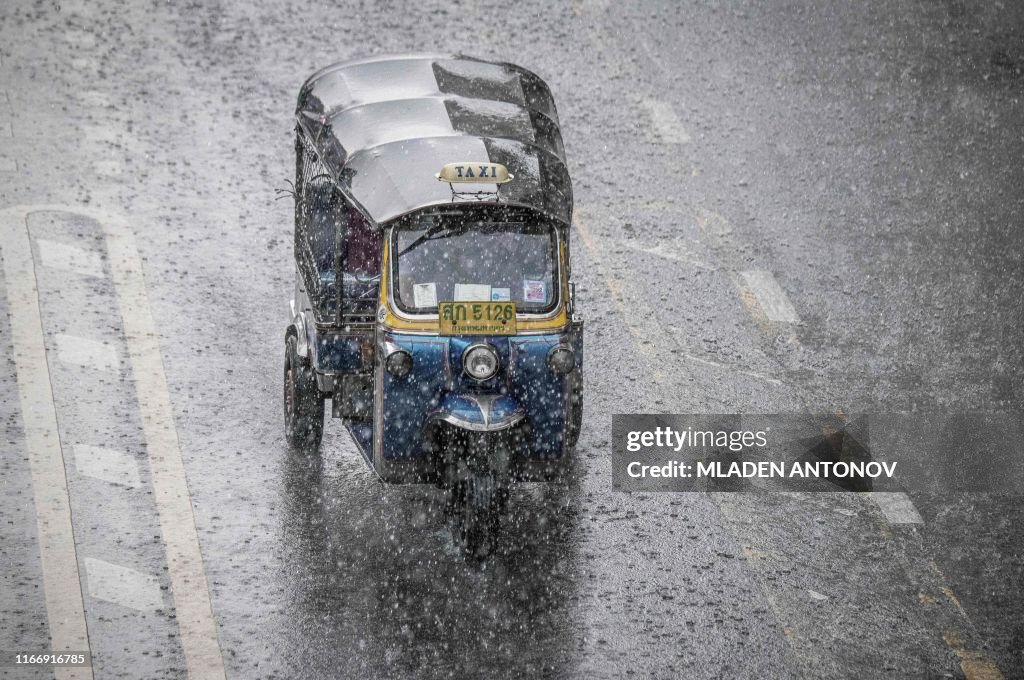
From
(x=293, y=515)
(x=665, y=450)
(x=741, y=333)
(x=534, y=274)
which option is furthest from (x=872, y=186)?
(x=293, y=515)

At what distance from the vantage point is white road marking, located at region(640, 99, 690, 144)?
17062mm

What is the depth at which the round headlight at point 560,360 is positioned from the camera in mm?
10586

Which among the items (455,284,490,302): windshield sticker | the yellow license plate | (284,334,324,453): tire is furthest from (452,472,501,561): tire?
(284,334,324,453): tire

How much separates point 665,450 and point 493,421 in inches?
94.3

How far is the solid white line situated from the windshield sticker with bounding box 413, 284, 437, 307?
90.9 inches

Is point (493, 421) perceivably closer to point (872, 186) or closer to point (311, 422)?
point (311, 422)

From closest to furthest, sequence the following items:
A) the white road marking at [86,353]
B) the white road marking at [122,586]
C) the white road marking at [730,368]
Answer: the white road marking at [122,586] < the white road marking at [86,353] < the white road marking at [730,368]

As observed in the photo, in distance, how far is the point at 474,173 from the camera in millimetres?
10461

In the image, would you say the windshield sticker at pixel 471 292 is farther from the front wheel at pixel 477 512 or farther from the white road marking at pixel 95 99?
the white road marking at pixel 95 99

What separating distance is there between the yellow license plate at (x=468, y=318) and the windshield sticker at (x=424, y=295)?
10 cm

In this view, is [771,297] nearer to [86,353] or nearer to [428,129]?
[428,129]

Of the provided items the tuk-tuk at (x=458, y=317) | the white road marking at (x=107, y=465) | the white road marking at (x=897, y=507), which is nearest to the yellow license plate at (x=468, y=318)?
the tuk-tuk at (x=458, y=317)

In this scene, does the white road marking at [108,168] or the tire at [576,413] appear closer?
the tire at [576,413]

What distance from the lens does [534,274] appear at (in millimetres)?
10742
